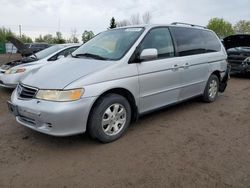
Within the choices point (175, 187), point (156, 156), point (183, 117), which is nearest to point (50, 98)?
point (156, 156)

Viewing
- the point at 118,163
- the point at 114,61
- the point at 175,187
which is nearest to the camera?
the point at 175,187

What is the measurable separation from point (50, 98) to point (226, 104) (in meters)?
4.24

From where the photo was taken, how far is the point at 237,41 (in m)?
10.2

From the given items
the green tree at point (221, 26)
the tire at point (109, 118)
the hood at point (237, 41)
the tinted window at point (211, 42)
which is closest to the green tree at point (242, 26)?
the green tree at point (221, 26)

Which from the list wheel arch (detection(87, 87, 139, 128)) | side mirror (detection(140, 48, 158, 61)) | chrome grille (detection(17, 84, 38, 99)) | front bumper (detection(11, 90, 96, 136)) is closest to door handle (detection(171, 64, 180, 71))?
side mirror (detection(140, 48, 158, 61))

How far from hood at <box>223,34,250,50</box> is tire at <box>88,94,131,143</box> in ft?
25.5

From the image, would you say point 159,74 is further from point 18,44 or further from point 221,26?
point 221,26

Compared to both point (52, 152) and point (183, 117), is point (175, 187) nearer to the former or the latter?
point (52, 152)

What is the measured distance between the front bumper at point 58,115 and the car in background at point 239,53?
308 inches

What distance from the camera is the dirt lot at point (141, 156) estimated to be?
9.30ft

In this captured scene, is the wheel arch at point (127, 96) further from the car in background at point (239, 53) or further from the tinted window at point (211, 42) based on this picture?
the car in background at point (239, 53)

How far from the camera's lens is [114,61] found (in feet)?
12.5

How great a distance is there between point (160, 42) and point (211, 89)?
2.17 metres

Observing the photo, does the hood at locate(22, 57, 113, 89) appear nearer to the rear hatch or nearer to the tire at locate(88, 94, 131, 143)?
the tire at locate(88, 94, 131, 143)
